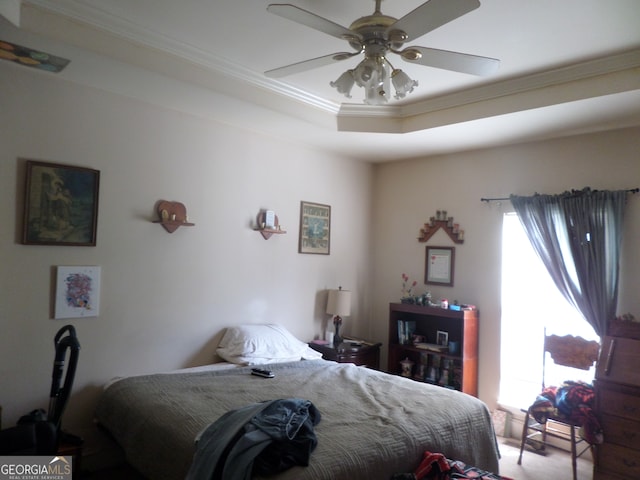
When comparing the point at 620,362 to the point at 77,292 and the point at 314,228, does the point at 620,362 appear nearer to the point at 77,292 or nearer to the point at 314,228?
the point at 314,228

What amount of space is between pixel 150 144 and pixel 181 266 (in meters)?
0.96

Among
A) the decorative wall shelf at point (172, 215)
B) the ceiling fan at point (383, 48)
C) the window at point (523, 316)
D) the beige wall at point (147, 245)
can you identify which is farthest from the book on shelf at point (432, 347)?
the ceiling fan at point (383, 48)

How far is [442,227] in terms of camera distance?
4504 millimetres

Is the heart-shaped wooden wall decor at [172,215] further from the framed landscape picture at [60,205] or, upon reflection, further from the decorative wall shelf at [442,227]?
the decorative wall shelf at [442,227]

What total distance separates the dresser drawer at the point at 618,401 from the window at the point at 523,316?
2.62ft

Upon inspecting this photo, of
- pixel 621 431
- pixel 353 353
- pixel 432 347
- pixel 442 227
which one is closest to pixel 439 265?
pixel 442 227

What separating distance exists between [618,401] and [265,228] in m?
2.89

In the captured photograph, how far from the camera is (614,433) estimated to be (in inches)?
114

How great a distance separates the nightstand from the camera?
13.5 ft

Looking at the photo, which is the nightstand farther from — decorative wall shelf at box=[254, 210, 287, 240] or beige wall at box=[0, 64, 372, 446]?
decorative wall shelf at box=[254, 210, 287, 240]

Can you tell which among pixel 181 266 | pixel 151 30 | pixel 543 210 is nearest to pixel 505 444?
pixel 543 210

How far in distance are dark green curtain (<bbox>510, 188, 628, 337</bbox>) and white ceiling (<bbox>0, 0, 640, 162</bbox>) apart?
58cm

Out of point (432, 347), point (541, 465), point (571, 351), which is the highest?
point (571, 351)

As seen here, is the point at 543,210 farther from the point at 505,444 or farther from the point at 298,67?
the point at 298,67
